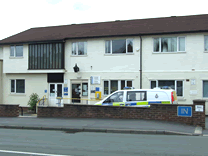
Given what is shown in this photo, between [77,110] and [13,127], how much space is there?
363 cm

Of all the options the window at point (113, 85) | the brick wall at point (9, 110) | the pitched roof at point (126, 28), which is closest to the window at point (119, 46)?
the pitched roof at point (126, 28)

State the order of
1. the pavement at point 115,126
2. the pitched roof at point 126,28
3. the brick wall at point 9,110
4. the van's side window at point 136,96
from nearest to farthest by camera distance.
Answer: the pavement at point 115,126, the van's side window at point 136,96, the brick wall at point 9,110, the pitched roof at point 126,28

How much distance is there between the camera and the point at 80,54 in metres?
20.5

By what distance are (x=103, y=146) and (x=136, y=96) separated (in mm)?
6187

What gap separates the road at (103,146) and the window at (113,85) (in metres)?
9.71

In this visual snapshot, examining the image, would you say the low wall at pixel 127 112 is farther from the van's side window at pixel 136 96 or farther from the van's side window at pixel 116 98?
the van's side window at pixel 136 96

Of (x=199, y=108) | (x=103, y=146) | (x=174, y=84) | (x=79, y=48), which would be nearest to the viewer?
(x=103, y=146)

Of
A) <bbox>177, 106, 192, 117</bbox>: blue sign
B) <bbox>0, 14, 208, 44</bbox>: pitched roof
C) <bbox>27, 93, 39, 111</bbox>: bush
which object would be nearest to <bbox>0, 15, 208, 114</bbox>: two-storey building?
<bbox>0, 14, 208, 44</bbox>: pitched roof

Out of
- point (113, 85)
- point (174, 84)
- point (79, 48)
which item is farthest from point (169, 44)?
point (79, 48)

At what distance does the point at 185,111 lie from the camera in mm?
12156

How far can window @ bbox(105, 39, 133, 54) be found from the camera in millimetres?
19156

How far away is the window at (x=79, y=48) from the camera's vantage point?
2038cm

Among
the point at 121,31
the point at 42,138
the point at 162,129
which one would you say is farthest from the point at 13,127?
the point at 121,31

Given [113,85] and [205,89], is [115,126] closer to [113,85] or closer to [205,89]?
[113,85]
